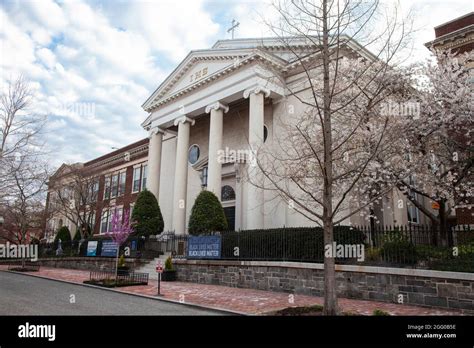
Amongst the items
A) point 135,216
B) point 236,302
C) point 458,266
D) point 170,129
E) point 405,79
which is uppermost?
point 170,129

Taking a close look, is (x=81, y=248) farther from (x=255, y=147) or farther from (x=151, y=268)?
(x=255, y=147)

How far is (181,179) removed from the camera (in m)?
24.8

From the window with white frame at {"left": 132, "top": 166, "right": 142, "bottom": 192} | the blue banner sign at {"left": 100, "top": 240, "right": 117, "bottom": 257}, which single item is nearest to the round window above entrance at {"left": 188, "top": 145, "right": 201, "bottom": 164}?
the blue banner sign at {"left": 100, "top": 240, "right": 117, "bottom": 257}

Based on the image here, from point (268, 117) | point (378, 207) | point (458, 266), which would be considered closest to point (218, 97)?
point (268, 117)

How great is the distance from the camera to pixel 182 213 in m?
24.2

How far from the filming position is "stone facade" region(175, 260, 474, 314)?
9.93m

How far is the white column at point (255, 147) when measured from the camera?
19.6m

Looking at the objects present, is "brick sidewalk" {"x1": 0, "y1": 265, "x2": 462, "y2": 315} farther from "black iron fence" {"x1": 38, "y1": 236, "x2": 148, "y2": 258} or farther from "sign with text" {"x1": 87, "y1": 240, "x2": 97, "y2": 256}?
"sign with text" {"x1": 87, "y1": 240, "x2": 97, "y2": 256}

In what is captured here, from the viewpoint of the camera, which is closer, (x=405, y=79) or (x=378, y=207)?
(x=405, y=79)

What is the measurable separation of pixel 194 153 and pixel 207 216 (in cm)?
1063

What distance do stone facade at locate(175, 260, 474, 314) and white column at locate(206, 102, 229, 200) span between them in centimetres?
567

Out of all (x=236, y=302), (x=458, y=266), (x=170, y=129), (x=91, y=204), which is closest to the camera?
(x=458, y=266)
